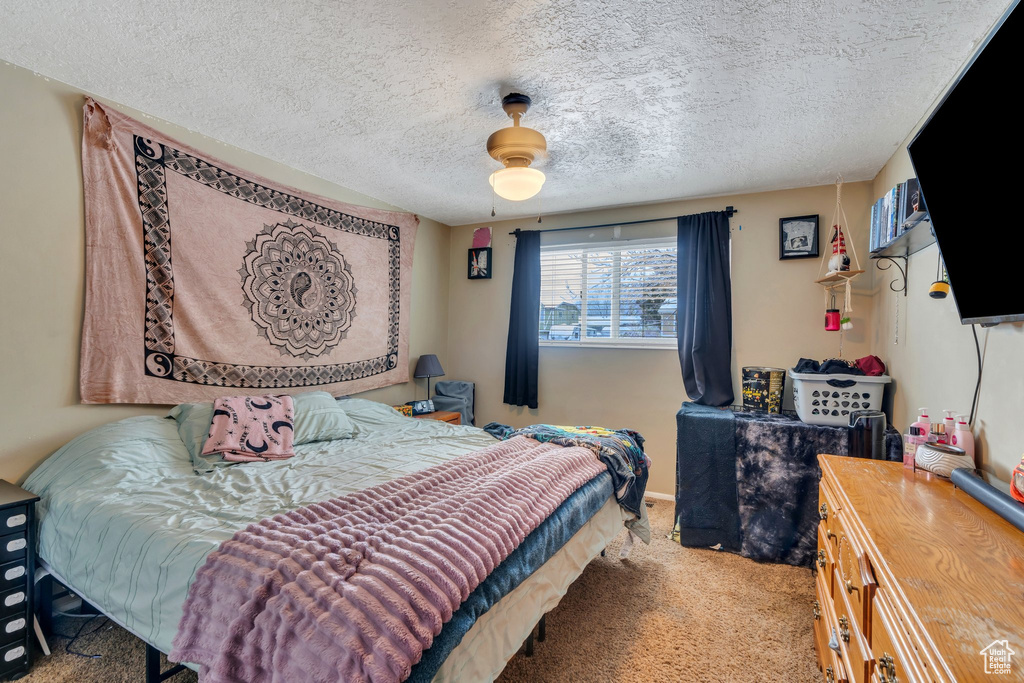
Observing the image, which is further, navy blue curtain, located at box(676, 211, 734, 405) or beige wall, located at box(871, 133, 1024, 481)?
navy blue curtain, located at box(676, 211, 734, 405)

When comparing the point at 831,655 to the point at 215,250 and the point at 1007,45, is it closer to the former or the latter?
the point at 1007,45

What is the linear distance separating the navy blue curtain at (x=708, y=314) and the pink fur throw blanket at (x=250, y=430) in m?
2.87

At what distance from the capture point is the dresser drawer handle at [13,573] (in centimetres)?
168

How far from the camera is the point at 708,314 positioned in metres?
3.49

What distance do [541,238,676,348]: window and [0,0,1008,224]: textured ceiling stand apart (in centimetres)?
109

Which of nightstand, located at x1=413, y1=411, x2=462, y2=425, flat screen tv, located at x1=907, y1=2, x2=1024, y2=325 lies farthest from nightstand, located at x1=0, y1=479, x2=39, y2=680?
flat screen tv, located at x1=907, y1=2, x2=1024, y2=325

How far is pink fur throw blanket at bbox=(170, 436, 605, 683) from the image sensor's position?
962 millimetres

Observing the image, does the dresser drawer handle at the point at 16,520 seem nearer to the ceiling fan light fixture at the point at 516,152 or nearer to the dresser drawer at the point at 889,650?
the ceiling fan light fixture at the point at 516,152

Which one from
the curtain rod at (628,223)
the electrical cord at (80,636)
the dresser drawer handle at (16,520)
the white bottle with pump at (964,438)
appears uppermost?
the curtain rod at (628,223)

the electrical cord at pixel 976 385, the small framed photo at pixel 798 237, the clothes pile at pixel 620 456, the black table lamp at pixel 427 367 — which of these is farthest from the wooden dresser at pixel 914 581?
the black table lamp at pixel 427 367

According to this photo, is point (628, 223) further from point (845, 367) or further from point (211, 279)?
point (211, 279)

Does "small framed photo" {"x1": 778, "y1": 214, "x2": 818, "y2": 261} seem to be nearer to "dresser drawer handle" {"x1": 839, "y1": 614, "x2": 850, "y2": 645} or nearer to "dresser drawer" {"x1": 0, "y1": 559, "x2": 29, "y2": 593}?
"dresser drawer handle" {"x1": 839, "y1": 614, "x2": 850, "y2": 645}

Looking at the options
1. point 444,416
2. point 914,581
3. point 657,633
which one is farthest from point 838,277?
point 444,416

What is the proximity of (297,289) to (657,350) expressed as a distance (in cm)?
282
